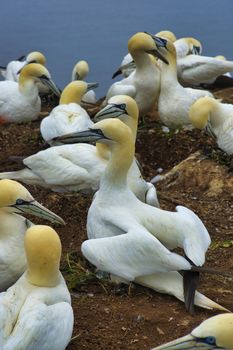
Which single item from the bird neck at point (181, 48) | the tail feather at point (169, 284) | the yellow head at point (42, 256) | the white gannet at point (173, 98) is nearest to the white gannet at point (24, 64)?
the bird neck at point (181, 48)

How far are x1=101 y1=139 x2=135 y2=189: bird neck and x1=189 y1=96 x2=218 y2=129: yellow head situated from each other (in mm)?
2350

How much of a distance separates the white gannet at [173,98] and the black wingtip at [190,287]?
3.88 m

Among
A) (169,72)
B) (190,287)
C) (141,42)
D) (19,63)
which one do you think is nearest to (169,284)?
(190,287)

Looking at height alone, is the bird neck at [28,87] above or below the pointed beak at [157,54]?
below

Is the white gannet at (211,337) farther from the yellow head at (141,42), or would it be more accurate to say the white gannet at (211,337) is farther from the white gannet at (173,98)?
the yellow head at (141,42)

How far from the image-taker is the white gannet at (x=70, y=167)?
24.4ft

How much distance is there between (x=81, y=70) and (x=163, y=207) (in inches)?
182

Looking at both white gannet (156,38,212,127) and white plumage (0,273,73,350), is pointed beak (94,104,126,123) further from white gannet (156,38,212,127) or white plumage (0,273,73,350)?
white plumage (0,273,73,350)

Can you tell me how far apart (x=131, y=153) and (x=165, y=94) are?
3334 mm

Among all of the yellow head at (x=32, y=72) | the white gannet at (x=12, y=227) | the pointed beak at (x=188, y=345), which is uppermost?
the pointed beak at (x=188, y=345)

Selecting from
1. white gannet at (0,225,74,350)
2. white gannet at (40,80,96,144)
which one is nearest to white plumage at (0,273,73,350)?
white gannet at (0,225,74,350)

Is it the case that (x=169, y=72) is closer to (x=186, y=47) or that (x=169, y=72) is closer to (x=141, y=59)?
(x=141, y=59)

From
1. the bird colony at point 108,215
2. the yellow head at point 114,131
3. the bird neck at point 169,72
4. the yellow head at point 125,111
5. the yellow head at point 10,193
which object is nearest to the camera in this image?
the bird colony at point 108,215

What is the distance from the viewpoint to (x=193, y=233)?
19.1 feet
